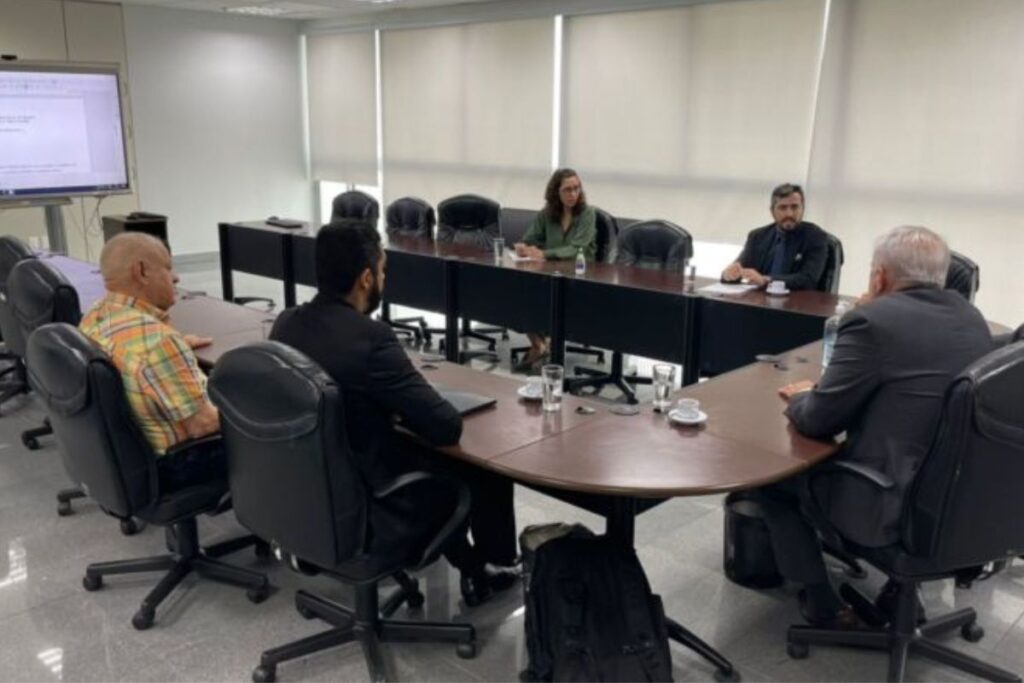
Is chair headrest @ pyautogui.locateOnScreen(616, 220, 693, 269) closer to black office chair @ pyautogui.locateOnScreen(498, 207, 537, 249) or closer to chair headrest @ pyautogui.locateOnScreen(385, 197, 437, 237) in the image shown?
black office chair @ pyautogui.locateOnScreen(498, 207, 537, 249)

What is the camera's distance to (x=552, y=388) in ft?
7.96

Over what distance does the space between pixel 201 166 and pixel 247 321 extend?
581 centimetres

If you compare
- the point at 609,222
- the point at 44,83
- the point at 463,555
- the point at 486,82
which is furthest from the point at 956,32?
the point at 44,83

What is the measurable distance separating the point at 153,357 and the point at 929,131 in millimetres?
4729

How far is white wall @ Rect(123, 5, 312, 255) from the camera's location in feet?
26.9

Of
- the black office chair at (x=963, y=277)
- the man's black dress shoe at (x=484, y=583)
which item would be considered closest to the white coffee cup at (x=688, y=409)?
the man's black dress shoe at (x=484, y=583)

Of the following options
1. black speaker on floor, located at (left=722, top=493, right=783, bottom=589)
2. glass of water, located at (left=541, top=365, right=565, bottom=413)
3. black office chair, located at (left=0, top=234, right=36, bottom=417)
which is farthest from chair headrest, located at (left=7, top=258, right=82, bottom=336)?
black speaker on floor, located at (left=722, top=493, right=783, bottom=589)

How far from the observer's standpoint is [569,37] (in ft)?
22.6

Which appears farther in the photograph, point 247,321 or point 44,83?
point 44,83

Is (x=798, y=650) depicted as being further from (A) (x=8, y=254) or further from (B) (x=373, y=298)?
(A) (x=8, y=254)

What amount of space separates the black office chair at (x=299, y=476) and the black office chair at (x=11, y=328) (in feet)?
7.31

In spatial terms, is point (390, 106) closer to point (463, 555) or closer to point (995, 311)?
point (995, 311)

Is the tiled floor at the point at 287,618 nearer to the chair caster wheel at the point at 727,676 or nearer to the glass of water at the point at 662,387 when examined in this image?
the chair caster wheel at the point at 727,676

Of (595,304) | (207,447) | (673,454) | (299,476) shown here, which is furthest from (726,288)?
(299,476)
